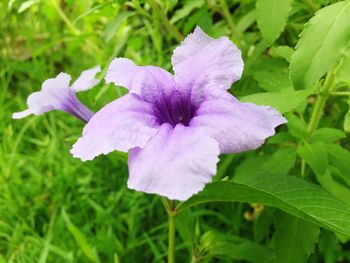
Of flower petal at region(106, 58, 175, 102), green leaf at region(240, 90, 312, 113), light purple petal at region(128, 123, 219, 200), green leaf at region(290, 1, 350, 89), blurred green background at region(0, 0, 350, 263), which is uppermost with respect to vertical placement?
green leaf at region(290, 1, 350, 89)

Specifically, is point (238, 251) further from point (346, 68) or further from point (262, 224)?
point (346, 68)

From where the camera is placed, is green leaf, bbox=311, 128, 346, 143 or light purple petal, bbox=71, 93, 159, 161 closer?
light purple petal, bbox=71, 93, 159, 161

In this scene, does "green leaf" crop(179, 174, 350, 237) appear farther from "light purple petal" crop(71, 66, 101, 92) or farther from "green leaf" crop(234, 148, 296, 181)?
"light purple petal" crop(71, 66, 101, 92)

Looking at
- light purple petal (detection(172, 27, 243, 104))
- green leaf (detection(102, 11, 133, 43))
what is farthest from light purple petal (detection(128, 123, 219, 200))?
green leaf (detection(102, 11, 133, 43))

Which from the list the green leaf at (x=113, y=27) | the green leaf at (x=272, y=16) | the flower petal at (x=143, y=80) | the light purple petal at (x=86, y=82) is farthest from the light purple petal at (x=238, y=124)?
the green leaf at (x=113, y=27)

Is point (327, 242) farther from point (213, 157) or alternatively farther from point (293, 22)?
point (213, 157)

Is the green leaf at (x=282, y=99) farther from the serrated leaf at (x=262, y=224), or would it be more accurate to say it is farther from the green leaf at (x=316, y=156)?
the serrated leaf at (x=262, y=224)
